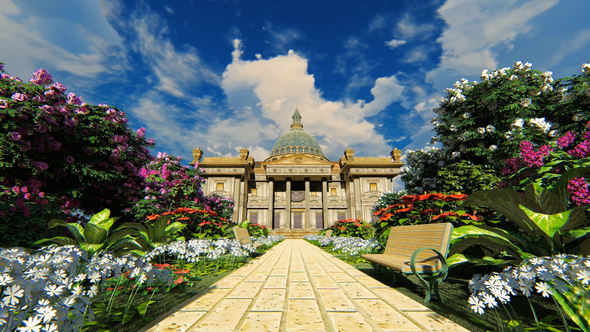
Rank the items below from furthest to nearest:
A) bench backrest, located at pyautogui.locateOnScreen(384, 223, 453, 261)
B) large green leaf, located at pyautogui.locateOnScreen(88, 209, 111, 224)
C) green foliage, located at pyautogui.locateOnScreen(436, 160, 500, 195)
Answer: green foliage, located at pyautogui.locateOnScreen(436, 160, 500, 195) → large green leaf, located at pyautogui.locateOnScreen(88, 209, 111, 224) → bench backrest, located at pyautogui.locateOnScreen(384, 223, 453, 261)

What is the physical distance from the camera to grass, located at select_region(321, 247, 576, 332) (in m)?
2.21

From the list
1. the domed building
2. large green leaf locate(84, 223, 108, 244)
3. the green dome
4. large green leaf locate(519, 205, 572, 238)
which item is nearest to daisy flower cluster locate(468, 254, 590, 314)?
large green leaf locate(519, 205, 572, 238)

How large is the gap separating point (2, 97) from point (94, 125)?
5.46 feet

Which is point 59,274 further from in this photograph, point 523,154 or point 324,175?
point 324,175

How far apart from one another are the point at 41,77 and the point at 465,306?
9.79m

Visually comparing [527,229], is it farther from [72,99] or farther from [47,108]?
[72,99]

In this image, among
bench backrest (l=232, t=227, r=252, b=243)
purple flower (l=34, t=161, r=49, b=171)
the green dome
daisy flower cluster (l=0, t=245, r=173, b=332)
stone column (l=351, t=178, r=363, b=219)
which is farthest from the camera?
the green dome

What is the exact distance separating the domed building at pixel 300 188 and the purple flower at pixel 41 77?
2360cm

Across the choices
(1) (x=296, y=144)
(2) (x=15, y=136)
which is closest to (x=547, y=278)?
(2) (x=15, y=136)

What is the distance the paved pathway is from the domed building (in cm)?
2484

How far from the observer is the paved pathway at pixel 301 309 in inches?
88.4

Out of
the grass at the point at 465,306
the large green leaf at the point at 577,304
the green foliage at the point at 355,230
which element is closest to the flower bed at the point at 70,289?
the grass at the point at 465,306

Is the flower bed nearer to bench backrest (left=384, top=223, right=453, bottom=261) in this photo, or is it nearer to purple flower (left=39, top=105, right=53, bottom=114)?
bench backrest (left=384, top=223, right=453, bottom=261)

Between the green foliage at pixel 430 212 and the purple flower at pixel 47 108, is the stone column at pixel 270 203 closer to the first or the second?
the green foliage at pixel 430 212
